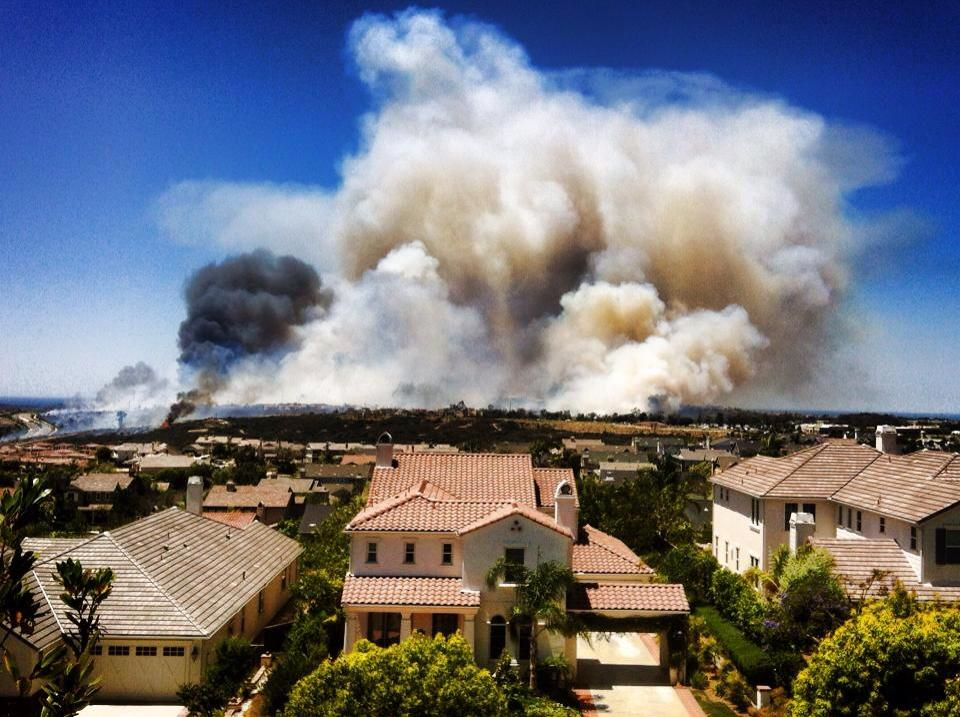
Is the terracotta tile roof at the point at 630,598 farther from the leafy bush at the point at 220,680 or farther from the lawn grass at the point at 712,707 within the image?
the leafy bush at the point at 220,680

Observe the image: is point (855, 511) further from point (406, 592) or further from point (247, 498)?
point (247, 498)

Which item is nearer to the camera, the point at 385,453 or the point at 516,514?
the point at 516,514

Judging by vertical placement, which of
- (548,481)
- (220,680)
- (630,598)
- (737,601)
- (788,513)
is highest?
(548,481)

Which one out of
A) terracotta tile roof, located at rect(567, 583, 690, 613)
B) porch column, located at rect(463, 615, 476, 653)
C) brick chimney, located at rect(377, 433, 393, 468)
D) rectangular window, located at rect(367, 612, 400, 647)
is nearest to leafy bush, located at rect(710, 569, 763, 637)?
terracotta tile roof, located at rect(567, 583, 690, 613)

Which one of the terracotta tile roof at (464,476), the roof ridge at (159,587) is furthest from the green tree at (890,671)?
the terracotta tile roof at (464,476)

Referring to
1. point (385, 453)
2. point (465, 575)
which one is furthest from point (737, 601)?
point (385, 453)

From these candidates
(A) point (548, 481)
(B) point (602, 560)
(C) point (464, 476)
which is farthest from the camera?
(A) point (548, 481)

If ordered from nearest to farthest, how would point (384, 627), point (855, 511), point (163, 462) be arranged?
1. point (384, 627)
2. point (855, 511)
3. point (163, 462)

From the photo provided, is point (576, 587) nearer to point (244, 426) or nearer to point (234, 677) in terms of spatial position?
point (234, 677)
